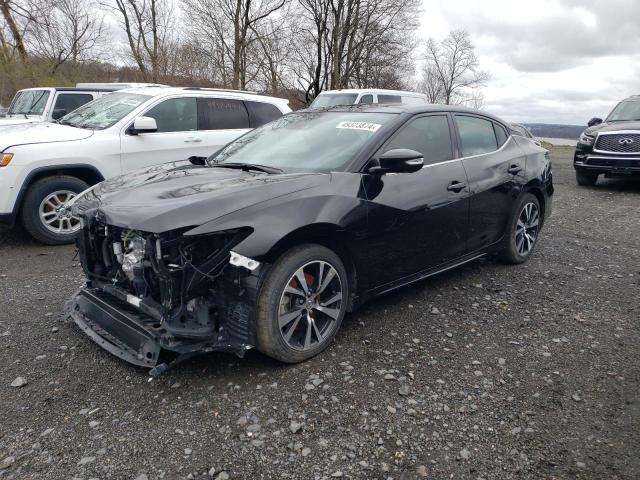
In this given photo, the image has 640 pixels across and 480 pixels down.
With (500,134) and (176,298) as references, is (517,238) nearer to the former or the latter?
(500,134)

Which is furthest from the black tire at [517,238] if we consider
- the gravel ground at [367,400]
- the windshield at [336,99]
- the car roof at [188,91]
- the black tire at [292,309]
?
the windshield at [336,99]

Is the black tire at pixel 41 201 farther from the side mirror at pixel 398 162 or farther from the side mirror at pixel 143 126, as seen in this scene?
the side mirror at pixel 398 162

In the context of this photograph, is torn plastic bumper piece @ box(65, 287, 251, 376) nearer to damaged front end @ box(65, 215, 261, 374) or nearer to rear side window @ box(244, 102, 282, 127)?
damaged front end @ box(65, 215, 261, 374)

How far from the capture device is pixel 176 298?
271 centimetres

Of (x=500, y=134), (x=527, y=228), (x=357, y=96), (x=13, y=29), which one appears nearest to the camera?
(x=500, y=134)

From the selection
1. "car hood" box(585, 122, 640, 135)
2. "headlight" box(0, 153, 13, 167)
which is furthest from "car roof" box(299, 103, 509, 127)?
"car hood" box(585, 122, 640, 135)

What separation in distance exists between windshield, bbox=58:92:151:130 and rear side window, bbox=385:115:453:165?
162 inches

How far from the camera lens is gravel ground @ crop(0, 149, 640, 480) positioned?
2.32 meters

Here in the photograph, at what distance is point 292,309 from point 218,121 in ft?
15.7

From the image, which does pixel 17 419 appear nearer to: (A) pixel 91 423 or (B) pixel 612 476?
(A) pixel 91 423

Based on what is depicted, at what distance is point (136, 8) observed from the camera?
25.8 metres

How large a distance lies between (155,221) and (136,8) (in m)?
27.6

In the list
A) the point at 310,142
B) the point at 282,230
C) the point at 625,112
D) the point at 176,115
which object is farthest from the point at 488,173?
the point at 625,112

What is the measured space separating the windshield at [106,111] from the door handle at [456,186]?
442 centimetres
